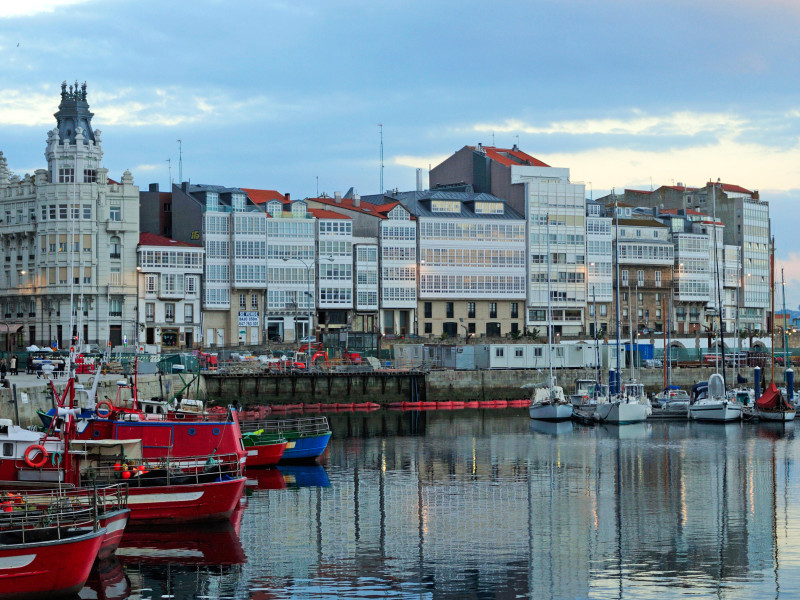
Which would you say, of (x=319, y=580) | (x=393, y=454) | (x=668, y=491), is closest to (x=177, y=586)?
(x=319, y=580)

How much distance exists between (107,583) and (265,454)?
24.1 metres

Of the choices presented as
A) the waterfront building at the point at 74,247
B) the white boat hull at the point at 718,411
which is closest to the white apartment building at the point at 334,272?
the waterfront building at the point at 74,247

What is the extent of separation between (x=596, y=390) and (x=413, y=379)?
577 inches

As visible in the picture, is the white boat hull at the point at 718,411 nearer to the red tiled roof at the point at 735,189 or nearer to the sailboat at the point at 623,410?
the sailboat at the point at 623,410

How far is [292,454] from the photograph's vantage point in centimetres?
5850

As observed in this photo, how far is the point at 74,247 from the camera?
111312 mm

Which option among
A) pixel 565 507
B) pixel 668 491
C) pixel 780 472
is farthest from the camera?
pixel 780 472

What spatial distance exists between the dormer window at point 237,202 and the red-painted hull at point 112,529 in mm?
86745

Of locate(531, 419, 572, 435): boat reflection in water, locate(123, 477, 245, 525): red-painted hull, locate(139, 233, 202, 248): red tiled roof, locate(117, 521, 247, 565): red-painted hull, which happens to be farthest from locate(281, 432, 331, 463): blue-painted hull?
locate(139, 233, 202, 248): red tiled roof

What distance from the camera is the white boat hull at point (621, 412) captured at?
8169 cm

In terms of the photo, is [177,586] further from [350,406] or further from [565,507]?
[350,406]

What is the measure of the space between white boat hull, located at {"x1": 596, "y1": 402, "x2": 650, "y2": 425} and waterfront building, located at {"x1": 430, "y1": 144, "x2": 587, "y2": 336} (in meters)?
47.4

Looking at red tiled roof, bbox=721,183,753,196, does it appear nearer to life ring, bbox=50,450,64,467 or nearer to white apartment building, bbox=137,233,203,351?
white apartment building, bbox=137,233,203,351

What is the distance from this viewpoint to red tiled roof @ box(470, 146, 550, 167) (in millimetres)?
138625
